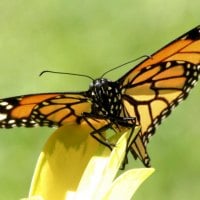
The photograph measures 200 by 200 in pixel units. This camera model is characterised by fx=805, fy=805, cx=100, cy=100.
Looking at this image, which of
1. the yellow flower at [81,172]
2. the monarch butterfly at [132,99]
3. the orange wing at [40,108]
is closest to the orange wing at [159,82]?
the monarch butterfly at [132,99]

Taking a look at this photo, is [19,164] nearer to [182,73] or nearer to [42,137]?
[42,137]

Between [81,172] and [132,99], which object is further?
[132,99]

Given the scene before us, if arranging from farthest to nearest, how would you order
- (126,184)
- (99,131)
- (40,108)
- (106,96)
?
(106,96) < (40,108) < (99,131) < (126,184)

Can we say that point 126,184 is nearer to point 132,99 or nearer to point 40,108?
point 40,108

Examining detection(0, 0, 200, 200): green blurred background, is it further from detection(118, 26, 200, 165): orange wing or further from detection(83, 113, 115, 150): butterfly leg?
detection(83, 113, 115, 150): butterfly leg

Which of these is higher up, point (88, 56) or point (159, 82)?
point (88, 56)

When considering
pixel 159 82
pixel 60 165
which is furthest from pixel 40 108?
pixel 60 165

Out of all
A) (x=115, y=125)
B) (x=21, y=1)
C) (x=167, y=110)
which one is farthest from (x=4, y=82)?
(x=115, y=125)
